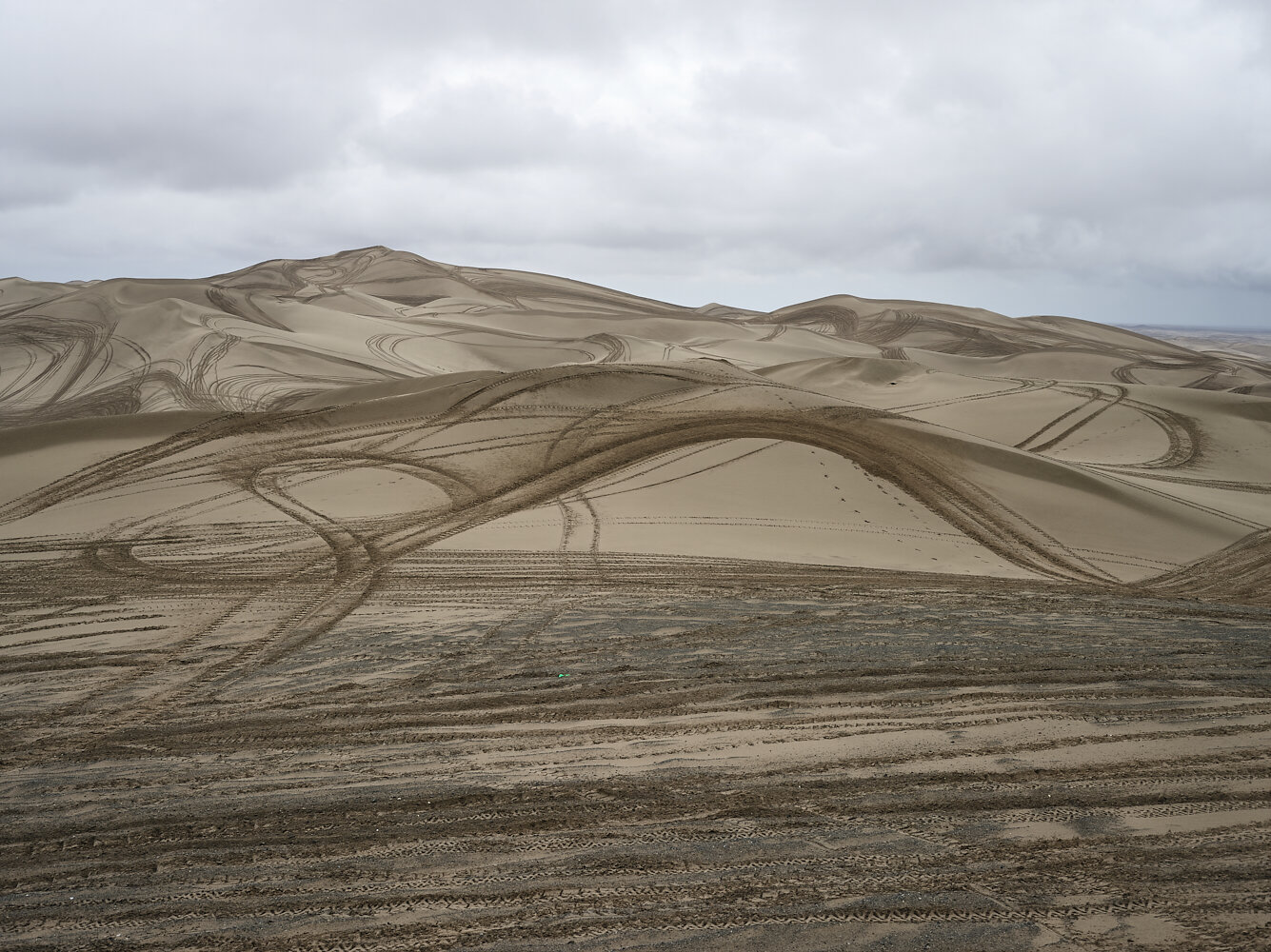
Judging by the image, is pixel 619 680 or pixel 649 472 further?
pixel 649 472

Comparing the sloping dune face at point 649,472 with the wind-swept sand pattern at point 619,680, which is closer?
the wind-swept sand pattern at point 619,680

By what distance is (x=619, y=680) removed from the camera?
7270mm

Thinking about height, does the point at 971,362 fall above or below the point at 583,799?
above

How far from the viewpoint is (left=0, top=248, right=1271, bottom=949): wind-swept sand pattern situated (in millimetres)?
4340

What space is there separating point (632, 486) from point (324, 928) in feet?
37.6

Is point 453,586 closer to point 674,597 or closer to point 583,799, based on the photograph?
point 674,597

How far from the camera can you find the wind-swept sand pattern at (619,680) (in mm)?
4340

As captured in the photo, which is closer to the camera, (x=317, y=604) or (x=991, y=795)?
(x=991, y=795)

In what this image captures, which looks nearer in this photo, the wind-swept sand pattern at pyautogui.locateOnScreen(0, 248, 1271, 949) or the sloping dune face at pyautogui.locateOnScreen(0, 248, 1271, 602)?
the wind-swept sand pattern at pyautogui.locateOnScreen(0, 248, 1271, 949)

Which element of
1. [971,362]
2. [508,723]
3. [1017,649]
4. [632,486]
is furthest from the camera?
[971,362]

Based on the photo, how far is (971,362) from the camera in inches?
1937

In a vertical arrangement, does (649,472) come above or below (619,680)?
above

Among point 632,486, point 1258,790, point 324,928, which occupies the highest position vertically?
point 632,486

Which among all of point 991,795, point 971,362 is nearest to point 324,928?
point 991,795
